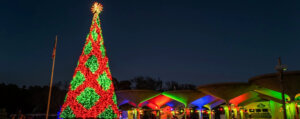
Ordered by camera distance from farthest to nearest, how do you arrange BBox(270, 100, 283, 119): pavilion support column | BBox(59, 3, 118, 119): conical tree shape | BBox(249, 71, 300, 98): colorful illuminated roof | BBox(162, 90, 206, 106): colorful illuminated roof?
1. BBox(270, 100, 283, 119): pavilion support column
2. BBox(162, 90, 206, 106): colorful illuminated roof
3. BBox(249, 71, 300, 98): colorful illuminated roof
4. BBox(59, 3, 118, 119): conical tree shape

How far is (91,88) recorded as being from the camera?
1381cm

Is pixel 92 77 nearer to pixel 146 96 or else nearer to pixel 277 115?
pixel 146 96

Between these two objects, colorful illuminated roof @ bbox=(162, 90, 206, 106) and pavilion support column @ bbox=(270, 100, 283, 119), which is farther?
pavilion support column @ bbox=(270, 100, 283, 119)

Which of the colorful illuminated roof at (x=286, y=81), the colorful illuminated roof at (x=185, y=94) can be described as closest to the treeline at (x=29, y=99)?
the colorful illuminated roof at (x=185, y=94)

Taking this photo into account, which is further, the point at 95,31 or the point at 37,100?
the point at 37,100

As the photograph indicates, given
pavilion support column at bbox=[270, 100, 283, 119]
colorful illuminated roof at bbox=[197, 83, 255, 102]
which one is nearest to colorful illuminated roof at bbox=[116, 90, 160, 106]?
colorful illuminated roof at bbox=[197, 83, 255, 102]

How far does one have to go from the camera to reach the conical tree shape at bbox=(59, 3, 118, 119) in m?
13.6

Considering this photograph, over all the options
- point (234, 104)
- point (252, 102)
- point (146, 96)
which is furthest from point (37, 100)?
point (252, 102)

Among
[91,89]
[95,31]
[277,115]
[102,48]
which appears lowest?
[277,115]

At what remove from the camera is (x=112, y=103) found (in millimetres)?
14445

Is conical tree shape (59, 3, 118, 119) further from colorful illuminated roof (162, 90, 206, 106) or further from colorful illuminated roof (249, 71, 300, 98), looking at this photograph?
colorful illuminated roof (162, 90, 206, 106)

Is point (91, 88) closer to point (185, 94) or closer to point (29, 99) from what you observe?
point (185, 94)

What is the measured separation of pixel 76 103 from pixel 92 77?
1.66 meters

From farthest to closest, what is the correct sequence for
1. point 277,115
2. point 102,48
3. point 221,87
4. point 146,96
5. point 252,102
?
point 252,102 < point 277,115 < point 146,96 < point 221,87 < point 102,48
